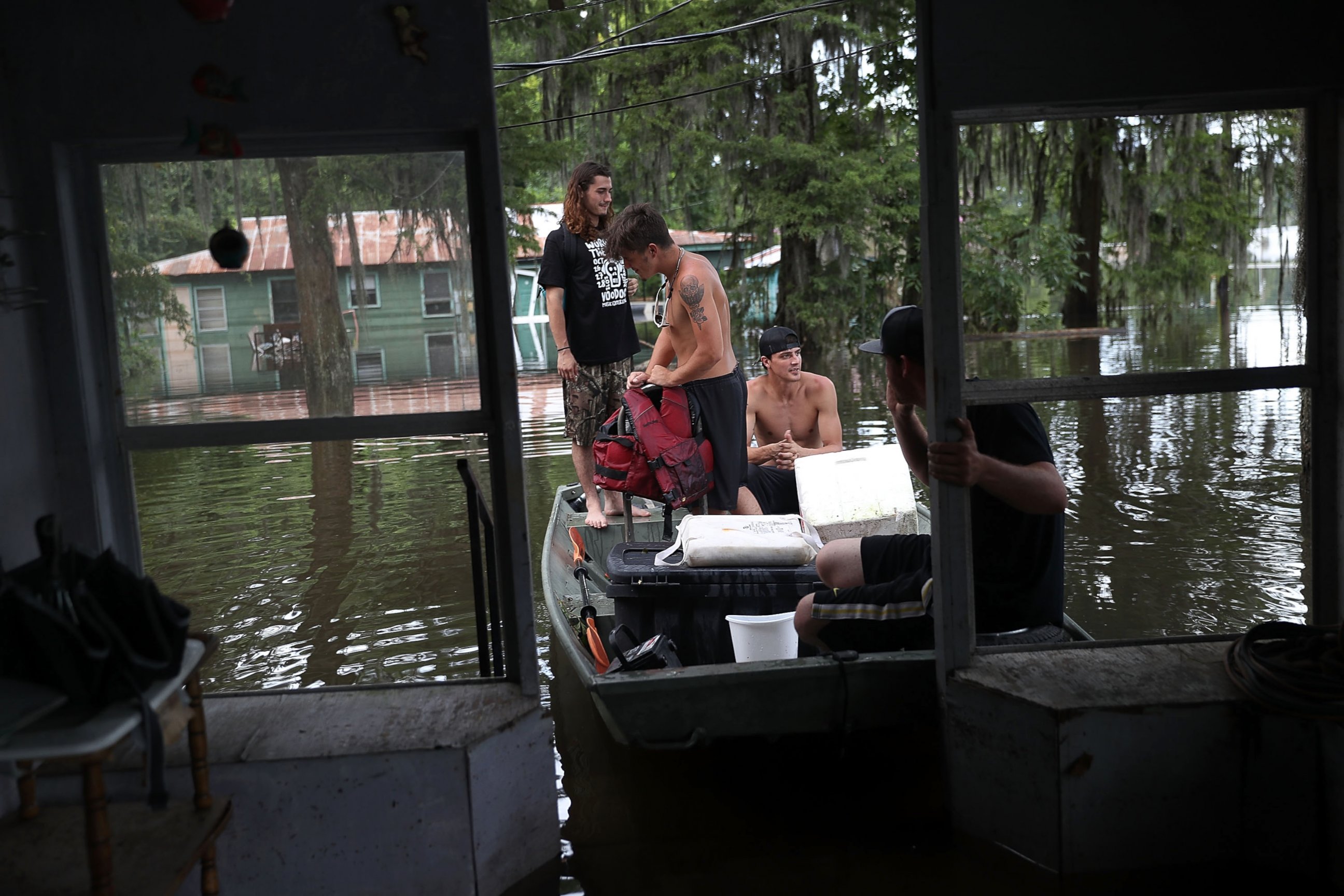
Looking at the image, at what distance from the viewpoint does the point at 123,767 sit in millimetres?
2943

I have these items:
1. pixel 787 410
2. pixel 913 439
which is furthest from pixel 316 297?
pixel 787 410

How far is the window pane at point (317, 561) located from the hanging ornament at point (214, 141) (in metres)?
1.41

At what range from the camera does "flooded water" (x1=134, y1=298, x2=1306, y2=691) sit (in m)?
4.38

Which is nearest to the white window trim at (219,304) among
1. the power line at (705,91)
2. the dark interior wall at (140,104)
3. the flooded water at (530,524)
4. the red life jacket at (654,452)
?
the dark interior wall at (140,104)

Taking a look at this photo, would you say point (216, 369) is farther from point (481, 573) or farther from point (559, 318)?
point (559, 318)

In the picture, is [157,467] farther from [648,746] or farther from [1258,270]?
[1258,270]

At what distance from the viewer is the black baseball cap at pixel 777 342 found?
6.43 m

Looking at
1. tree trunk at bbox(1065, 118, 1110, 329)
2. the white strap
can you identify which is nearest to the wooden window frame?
the white strap

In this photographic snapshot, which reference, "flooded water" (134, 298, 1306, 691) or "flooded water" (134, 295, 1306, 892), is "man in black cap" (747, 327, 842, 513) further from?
"flooded water" (134, 295, 1306, 892)

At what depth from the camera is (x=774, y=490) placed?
613cm

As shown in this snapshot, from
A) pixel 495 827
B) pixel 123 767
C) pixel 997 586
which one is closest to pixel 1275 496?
pixel 997 586

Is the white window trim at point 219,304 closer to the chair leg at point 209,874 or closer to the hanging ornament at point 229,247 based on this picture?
the hanging ornament at point 229,247

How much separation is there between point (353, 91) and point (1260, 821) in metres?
3.22

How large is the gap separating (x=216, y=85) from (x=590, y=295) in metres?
3.85
